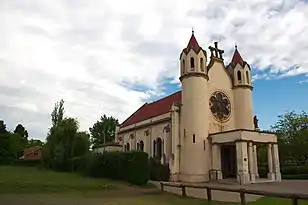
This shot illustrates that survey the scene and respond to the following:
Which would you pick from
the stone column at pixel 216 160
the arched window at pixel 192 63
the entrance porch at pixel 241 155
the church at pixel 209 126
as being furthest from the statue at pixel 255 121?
the arched window at pixel 192 63

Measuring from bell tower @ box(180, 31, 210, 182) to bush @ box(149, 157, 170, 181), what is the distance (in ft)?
5.80

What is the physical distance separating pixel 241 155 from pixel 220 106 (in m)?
9.78

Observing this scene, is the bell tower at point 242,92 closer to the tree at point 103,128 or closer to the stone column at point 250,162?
the stone column at point 250,162

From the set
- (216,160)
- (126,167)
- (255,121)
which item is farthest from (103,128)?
(126,167)

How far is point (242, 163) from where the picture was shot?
108 ft

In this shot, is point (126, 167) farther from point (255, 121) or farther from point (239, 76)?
point (255, 121)

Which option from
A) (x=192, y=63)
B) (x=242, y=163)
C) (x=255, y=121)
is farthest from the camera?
(x=255, y=121)

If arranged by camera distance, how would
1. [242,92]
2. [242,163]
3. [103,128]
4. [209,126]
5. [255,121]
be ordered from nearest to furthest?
1. [242,163]
2. [209,126]
3. [242,92]
4. [255,121]
5. [103,128]

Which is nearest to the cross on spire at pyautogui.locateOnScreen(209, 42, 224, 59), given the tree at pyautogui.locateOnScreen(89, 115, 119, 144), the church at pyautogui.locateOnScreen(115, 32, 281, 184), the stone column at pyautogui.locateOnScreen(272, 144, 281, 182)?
the church at pyautogui.locateOnScreen(115, 32, 281, 184)

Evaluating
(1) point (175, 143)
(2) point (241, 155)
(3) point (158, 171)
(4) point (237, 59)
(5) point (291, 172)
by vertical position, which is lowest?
(5) point (291, 172)

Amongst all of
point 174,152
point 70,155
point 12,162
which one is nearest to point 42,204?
point 174,152

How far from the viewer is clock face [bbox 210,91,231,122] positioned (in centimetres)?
4044

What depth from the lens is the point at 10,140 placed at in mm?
66625

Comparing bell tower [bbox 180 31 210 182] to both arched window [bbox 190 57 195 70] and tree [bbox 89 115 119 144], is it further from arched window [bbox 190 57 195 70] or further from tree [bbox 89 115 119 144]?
tree [bbox 89 115 119 144]
